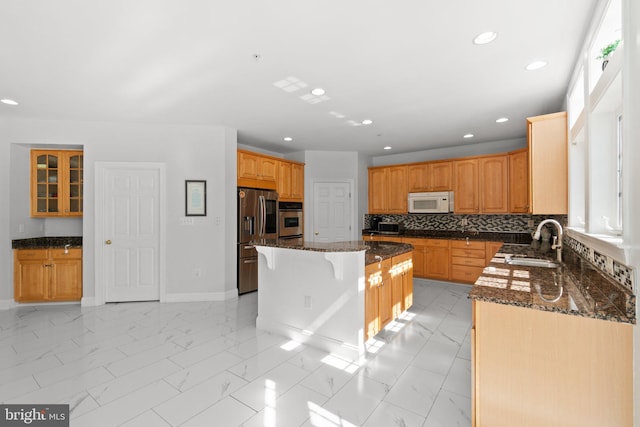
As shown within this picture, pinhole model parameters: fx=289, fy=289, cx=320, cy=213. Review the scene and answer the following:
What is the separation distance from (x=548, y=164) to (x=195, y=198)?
430cm

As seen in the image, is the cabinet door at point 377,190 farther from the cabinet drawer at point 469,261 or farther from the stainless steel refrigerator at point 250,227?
the stainless steel refrigerator at point 250,227

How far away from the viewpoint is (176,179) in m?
4.21

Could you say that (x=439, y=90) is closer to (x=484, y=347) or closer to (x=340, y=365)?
(x=484, y=347)

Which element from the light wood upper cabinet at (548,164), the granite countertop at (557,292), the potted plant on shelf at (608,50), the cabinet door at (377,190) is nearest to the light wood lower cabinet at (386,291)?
the granite countertop at (557,292)

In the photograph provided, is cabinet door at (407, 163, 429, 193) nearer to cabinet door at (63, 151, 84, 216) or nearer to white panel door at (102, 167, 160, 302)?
white panel door at (102, 167, 160, 302)

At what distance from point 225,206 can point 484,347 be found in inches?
147

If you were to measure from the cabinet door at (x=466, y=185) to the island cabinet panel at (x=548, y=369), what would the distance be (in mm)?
4106

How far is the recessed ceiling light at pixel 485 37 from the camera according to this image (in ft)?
6.86

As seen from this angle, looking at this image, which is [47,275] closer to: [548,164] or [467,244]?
[548,164]

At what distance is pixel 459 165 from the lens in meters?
5.26

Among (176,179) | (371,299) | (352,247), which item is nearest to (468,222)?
(371,299)

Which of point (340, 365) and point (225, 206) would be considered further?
point (225, 206)

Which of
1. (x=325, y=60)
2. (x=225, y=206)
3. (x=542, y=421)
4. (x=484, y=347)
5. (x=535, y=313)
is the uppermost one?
(x=325, y=60)

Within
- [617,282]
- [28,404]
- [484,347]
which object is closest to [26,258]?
[28,404]
